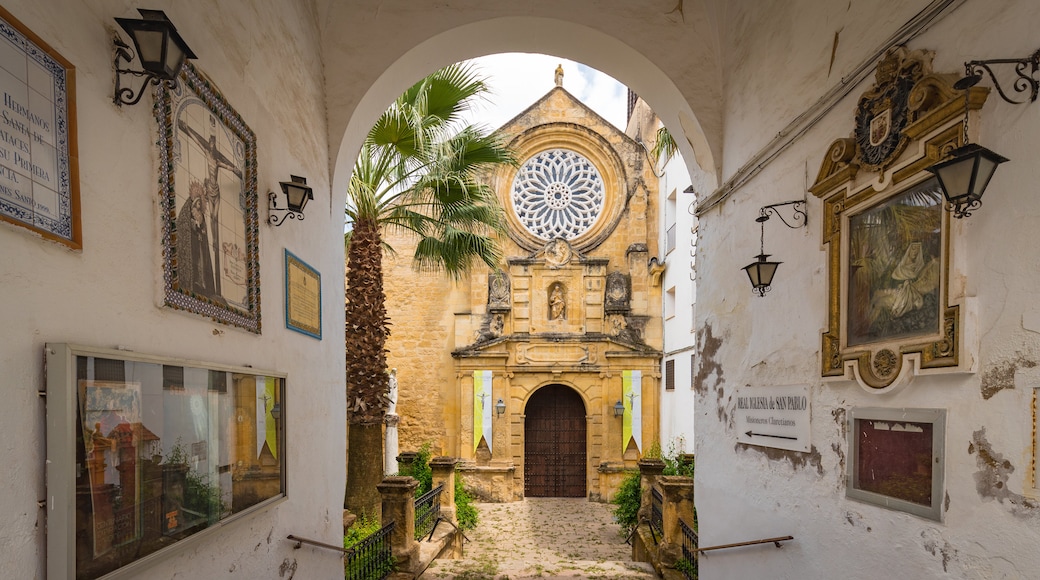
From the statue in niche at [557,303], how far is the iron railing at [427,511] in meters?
5.99

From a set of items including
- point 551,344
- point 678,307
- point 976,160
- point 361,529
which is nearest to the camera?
point 976,160

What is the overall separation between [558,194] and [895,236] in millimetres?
13653

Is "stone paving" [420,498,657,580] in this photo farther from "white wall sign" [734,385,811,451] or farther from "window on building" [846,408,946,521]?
"window on building" [846,408,946,521]

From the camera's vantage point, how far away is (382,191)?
9164 mm

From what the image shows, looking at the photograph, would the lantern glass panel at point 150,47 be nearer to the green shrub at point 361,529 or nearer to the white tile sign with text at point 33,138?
the white tile sign with text at point 33,138

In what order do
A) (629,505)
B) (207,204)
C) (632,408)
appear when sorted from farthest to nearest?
(632,408) < (629,505) < (207,204)

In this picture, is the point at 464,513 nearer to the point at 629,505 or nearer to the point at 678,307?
the point at 629,505

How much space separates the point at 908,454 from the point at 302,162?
4.04 metres

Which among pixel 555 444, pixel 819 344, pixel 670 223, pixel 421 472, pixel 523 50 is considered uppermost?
pixel 670 223

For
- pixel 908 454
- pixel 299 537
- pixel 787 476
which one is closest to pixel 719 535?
pixel 787 476

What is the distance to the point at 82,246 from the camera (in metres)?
1.94

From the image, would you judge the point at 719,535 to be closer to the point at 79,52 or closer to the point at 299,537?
the point at 299,537

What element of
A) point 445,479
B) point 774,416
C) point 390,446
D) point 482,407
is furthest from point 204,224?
point 482,407

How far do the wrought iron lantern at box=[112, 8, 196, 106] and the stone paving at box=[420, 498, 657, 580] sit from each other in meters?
6.51
